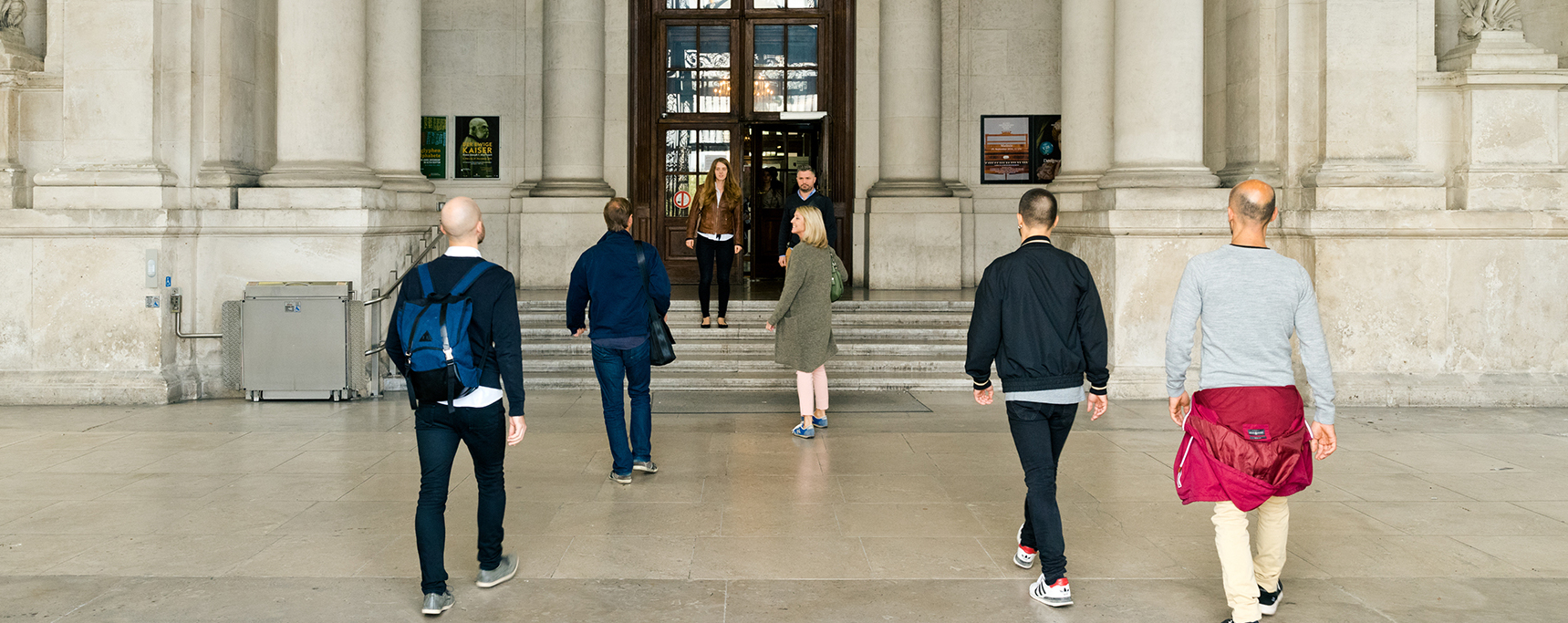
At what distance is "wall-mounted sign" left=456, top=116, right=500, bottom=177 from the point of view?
53.5ft

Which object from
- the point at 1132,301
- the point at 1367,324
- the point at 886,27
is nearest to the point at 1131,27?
the point at 1132,301

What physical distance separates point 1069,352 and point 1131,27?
6916 mm

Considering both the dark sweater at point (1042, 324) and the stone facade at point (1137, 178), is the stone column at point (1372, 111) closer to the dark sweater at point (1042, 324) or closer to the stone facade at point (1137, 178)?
the stone facade at point (1137, 178)

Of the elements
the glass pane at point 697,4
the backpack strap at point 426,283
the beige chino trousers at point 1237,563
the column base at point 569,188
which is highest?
the glass pane at point 697,4

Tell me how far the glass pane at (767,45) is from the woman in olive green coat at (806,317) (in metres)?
8.83

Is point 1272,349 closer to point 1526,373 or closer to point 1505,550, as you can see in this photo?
point 1505,550

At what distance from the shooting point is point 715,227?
11.9m

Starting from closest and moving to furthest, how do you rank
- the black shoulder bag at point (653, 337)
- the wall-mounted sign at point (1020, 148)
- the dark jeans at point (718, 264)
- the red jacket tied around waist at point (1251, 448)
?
the red jacket tied around waist at point (1251, 448) → the black shoulder bag at point (653, 337) → the dark jeans at point (718, 264) → the wall-mounted sign at point (1020, 148)

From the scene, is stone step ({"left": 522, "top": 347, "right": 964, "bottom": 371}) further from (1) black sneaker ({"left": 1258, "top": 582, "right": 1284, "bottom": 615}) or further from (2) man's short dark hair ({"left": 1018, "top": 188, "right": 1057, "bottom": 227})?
(1) black sneaker ({"left": 1258, "top": 582, "right": 1284, "bottom": 615})

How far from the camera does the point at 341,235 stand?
10484mm

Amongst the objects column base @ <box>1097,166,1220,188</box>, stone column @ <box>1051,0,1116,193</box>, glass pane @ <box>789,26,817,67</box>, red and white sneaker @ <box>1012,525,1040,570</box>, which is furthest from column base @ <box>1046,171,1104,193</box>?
red and white sneaker @ <box>1012,525,1040,570</box>

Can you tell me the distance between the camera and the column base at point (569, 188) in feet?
51.7

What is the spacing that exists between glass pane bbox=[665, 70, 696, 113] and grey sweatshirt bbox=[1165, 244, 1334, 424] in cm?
1308

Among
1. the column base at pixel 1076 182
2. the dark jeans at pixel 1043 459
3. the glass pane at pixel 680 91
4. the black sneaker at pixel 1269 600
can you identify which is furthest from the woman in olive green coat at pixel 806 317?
the glass pane at pixel 680 91
